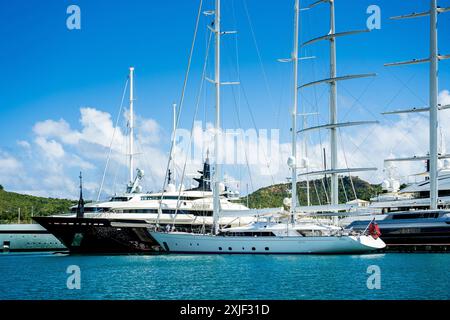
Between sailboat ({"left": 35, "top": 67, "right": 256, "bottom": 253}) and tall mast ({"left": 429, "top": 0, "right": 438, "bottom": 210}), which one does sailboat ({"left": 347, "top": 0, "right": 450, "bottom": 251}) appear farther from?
sailboat ({"left": 35, "top": 67, "right": 256, "bottom": 253})

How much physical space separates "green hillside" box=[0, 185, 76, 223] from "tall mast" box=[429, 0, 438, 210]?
147 ft

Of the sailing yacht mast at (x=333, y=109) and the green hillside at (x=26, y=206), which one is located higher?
the sailing yacht mast at (x=333, y=109)

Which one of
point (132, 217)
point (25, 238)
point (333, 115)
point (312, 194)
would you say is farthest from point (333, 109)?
point (312, 194)

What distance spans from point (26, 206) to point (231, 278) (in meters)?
63.7

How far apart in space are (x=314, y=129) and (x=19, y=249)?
29125mm

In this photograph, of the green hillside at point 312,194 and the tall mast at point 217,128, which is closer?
the tall mast at point 217,128

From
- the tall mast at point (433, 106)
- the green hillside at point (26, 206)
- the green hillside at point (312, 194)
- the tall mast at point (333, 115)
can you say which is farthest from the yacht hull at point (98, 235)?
the green hillside at point (312, 194)

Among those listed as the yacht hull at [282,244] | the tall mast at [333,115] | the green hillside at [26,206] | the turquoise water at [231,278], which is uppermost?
the tall mast at [333,115]

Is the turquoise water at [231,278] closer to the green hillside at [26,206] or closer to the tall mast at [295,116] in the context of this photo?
the tall mast at [295,116]

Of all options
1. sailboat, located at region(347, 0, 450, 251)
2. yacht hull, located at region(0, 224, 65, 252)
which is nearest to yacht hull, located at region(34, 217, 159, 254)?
yacht hull, located at region(0, 224, 65, 252)

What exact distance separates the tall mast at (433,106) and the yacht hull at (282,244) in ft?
20.5

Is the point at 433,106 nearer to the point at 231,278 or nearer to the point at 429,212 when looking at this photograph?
the point at 429,212

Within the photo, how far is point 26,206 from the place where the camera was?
287 ft

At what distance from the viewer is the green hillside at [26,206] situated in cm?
7707
